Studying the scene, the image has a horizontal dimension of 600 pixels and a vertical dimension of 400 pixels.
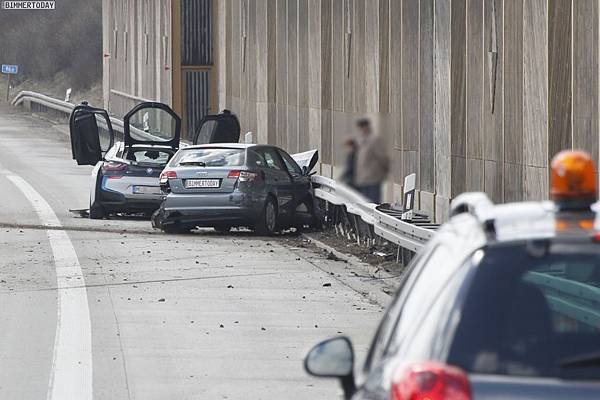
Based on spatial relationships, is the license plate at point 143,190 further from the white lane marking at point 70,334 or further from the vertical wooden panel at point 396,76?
the vertical wooden panel at point 396,76

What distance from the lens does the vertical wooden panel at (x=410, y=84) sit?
2473cm

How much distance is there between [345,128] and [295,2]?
2808 cm

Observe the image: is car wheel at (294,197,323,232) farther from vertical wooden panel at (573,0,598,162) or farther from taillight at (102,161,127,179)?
vertical wooden panel at (573,0,598,162)

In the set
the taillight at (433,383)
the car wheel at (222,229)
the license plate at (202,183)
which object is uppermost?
the taillight at (433,383)

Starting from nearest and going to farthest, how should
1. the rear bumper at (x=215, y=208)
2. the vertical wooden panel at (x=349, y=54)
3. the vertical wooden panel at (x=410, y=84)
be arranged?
the rear bumper at (x=215, y=208) → the vertical wooden panel at (x=410, y=84) → the vertical wooden panel at (x=349, y=54)

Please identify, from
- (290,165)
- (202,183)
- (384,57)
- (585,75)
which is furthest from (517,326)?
(384,57)

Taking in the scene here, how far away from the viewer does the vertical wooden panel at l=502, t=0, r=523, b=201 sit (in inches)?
753

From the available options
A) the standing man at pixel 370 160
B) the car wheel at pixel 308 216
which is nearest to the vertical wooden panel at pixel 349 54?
the car wheel at pixel 308 216

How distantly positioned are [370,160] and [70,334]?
6483mm

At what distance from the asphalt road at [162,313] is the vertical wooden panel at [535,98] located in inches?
95.2

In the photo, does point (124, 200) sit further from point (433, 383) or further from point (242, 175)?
point (433, 383)

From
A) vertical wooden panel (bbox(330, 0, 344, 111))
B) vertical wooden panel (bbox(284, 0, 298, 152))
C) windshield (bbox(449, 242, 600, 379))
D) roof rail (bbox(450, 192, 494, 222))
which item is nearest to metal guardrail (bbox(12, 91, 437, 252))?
vertical wooden panel (bbox(330, 0, 344, 111))

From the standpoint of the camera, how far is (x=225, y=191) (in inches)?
920

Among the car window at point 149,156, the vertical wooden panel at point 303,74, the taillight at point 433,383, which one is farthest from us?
the vertical wooden panel at point 303,74
